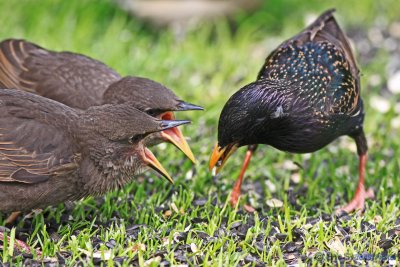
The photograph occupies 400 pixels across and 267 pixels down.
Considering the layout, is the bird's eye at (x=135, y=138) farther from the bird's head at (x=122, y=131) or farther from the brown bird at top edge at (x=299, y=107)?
the brown bird at top edge at (x=299, y=107)

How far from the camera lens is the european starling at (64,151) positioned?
16.8 feet

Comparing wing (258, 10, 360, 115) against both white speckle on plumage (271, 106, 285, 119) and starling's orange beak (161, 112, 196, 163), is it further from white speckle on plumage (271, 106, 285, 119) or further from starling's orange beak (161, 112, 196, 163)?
starling's orange beak (161, 112, 196, 163)

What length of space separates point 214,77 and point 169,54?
0.77 metres

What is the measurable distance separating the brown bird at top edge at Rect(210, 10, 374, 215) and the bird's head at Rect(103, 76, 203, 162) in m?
0.41

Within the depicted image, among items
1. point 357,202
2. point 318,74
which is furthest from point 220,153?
point 357,202

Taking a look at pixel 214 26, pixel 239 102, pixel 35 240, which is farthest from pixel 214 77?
pixel 35 240

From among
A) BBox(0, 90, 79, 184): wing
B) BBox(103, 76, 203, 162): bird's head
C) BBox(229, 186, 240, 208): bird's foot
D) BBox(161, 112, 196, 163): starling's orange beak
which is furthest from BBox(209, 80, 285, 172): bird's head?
BBox(0, 90, 79, 184): wing

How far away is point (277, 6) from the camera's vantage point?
11.3m

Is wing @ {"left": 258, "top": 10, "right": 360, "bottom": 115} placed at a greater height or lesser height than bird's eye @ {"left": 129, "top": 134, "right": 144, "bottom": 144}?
greater

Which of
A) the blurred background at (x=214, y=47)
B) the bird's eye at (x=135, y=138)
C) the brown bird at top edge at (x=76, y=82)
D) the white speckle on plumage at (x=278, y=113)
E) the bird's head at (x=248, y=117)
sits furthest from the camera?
the blurred background at (x=214, y=47)

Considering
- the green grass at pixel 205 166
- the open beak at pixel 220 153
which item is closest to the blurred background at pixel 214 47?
the green grass at pixel 205 166

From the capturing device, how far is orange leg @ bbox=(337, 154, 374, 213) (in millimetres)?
6031

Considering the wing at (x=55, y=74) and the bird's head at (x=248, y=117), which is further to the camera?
the wing at (x=55, y=74)

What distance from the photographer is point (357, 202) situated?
6102 millimetres
